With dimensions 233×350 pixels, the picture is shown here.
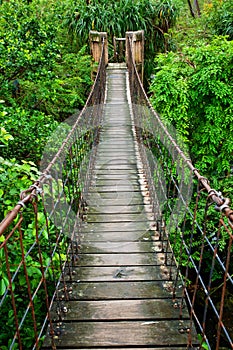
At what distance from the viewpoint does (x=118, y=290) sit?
81.7 inches

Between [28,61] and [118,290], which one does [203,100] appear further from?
[118,290]

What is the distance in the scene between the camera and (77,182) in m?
3.14

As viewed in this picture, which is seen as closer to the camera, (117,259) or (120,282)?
(120,282)

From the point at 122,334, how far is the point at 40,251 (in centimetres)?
61

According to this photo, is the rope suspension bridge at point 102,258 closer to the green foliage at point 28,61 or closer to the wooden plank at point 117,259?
the wooden plank at point 117,259

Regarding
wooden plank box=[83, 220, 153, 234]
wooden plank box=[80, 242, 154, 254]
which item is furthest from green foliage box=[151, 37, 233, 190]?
wooden plank box=[80, 242, 154, 254]

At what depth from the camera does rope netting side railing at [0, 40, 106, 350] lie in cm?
140

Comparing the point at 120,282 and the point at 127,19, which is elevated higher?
the point at 127,19

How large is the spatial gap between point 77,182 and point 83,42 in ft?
17.0

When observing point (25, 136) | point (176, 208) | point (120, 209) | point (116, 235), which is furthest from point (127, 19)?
point (116, 235)

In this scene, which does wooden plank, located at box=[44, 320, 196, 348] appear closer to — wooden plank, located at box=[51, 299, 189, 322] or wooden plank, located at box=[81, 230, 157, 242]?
wooden plank, located at box=[51, 299, 189, 322]

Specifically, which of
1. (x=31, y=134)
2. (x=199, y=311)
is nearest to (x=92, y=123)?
(x=31, y=134)

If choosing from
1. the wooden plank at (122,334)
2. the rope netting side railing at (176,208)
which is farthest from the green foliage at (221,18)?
the wooden plank at (122,334)

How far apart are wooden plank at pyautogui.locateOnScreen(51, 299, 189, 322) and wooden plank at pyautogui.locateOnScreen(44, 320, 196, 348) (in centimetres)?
3
